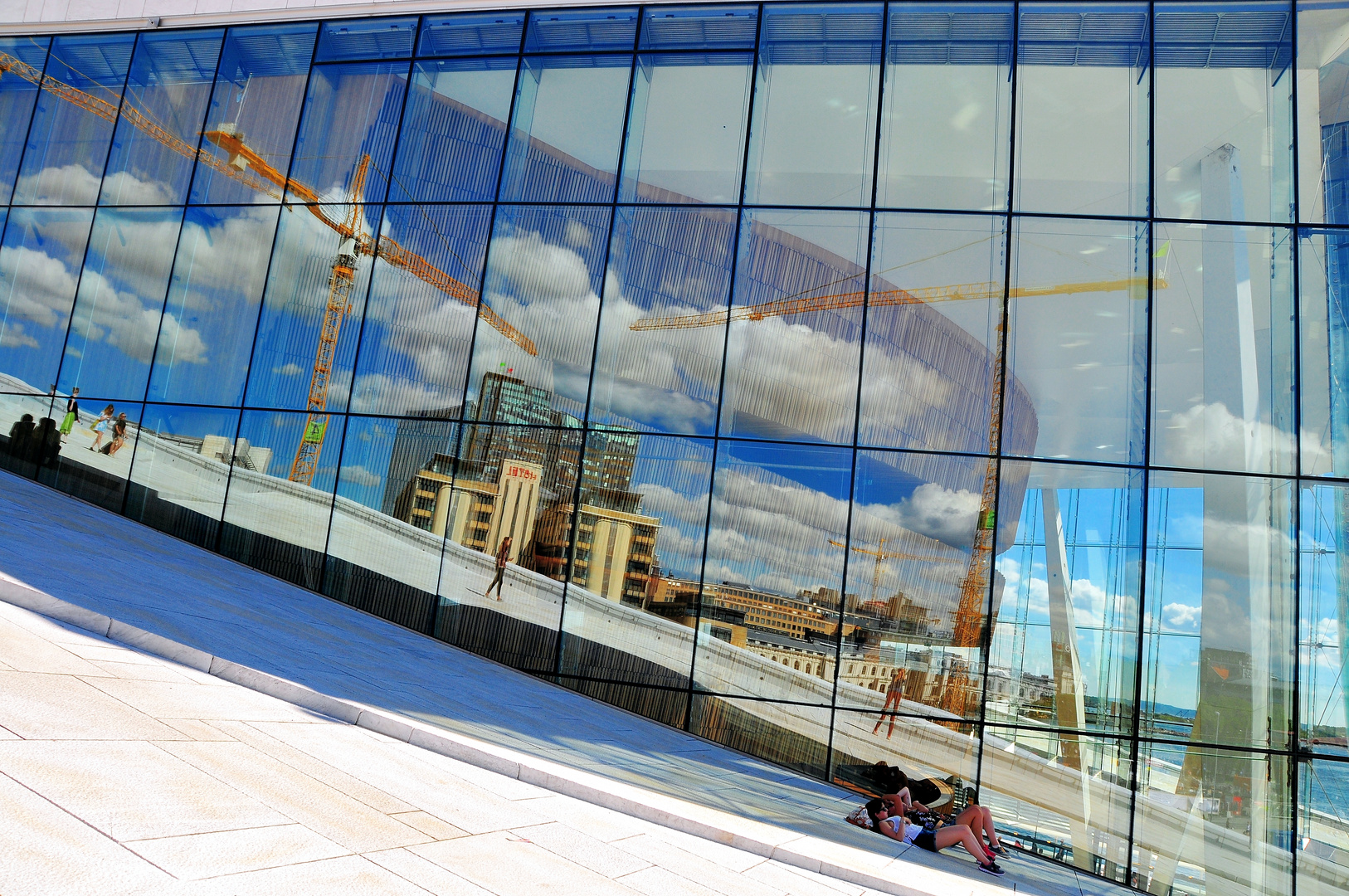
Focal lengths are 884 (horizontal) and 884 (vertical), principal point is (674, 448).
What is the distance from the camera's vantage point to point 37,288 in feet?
64.2

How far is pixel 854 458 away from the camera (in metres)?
14.6

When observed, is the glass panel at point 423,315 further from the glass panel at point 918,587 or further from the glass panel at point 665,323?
the glass panel at point 918,587

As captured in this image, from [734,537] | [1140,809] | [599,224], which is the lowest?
[1140,809]

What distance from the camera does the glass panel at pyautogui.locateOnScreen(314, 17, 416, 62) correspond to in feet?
59.6

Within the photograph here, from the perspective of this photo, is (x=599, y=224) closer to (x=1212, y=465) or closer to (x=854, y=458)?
(x=854, y=458)

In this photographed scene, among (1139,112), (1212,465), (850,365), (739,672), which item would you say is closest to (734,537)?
(739,672)

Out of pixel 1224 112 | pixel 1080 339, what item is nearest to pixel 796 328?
pixel 1080 339

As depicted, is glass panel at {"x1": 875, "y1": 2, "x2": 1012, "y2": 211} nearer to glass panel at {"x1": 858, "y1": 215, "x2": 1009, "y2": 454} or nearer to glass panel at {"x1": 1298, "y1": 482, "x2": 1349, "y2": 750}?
glass panel at {"x1": 858, "y1": 215, "x2": 1009, "y2": 454}

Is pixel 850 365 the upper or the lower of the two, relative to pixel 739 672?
upper

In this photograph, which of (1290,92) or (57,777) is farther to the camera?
(1290,92)

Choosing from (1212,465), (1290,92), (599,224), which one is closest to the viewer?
(1212,465)

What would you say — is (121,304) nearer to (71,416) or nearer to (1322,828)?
(71,416)

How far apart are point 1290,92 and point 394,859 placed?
17.6 metres

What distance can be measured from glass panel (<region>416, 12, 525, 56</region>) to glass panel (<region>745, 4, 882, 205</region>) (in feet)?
16.5
